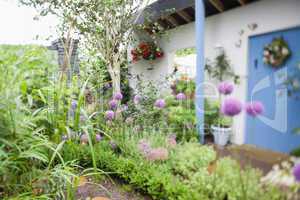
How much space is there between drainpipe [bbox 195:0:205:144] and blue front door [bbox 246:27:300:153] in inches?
27.4

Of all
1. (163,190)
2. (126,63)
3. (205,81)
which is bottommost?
(163,190)

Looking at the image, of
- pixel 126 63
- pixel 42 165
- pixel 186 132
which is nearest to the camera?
pixel 42 165

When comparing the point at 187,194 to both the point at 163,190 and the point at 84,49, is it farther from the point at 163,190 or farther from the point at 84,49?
the point at 84,49

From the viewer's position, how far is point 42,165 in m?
2.58

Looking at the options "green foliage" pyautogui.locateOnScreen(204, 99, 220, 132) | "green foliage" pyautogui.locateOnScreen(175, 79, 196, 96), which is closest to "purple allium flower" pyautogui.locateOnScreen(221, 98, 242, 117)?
"green foliage" pyautogui.locateOnScreen(204, 99, 220, 132)

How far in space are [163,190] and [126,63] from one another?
15.2 ft

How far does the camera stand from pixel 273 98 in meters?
3.76

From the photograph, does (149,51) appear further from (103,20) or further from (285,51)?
(285,51)

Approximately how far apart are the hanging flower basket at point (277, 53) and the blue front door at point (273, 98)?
5 cm

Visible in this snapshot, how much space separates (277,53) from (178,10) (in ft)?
6.61

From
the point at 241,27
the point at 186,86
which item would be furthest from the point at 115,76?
the point at 241,27

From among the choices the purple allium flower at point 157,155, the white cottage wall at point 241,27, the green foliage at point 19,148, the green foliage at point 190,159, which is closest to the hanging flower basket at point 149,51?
the white cottage wall at point 241,27

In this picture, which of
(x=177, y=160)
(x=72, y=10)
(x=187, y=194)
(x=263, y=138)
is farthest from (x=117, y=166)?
(x=72, y=10)

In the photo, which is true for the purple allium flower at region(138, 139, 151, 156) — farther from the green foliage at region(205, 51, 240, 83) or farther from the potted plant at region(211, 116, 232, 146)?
the green foliage at region(205, 51, 240, 83)
